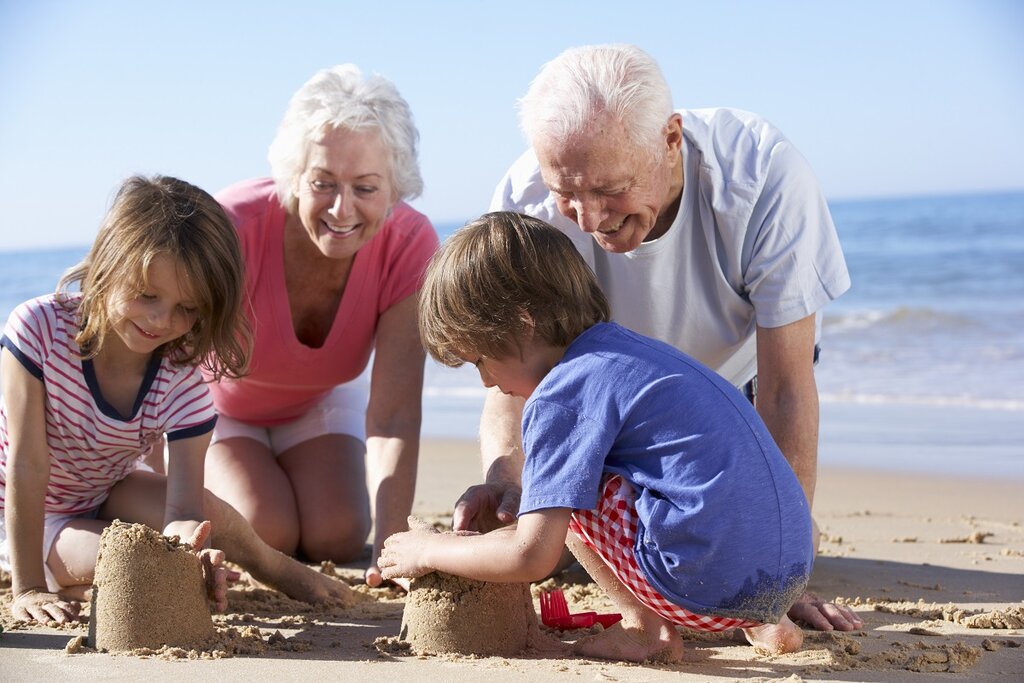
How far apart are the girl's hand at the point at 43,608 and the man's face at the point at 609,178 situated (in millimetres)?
1750

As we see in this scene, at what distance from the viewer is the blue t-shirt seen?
97.1 inches

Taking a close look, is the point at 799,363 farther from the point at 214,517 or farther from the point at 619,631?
the point at 214,517

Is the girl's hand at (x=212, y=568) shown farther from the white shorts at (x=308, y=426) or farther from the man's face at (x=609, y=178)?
the white shorts at (x=308, y=426)

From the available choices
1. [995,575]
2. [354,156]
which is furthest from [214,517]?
[995,575]

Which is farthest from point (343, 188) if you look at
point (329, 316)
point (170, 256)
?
point (170, 256)

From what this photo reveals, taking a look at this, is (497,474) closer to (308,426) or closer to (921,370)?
(308,426)

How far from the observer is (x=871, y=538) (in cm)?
459

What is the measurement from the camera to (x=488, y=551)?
256 cm

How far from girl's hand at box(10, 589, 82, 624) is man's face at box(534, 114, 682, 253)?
68.9 inches

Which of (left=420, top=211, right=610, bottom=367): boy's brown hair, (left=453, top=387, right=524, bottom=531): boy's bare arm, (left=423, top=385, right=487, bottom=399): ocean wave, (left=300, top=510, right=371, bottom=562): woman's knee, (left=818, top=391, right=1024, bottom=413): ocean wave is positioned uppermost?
(left=420, top=211, right=610, bottom=367): boy's brown hair

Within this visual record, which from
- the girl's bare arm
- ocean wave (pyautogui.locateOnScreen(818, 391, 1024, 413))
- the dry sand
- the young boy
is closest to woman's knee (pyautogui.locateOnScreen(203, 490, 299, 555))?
the dry sand

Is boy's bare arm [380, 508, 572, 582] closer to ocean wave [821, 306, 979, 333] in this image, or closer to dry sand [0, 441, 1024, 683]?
dry sand [0, 441, 1024, 683]

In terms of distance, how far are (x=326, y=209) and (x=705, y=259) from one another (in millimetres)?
1310

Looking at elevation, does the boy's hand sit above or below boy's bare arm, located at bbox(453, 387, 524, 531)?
below
